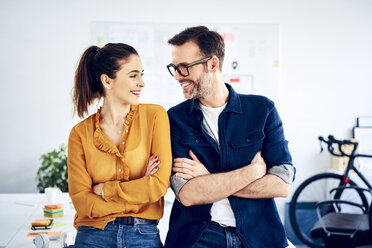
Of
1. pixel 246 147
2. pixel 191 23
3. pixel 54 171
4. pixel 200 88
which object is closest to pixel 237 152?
pixel 246 147

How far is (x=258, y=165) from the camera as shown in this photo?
1634 millimetres

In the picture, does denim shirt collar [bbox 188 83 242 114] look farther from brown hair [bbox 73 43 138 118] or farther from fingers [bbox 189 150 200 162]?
brown hair [bbox 73 43 138 118]

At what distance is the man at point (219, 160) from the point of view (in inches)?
62.9

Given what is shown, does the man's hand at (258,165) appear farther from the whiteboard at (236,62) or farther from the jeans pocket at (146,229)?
the whiteboard at (236,62)

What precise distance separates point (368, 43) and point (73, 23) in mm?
3082

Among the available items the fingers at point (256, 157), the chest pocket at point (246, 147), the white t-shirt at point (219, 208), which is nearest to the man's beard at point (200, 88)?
the white t-shirt at point (219, 208)

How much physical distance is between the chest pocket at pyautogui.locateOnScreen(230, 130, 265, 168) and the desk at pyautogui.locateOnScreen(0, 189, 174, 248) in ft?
1.83

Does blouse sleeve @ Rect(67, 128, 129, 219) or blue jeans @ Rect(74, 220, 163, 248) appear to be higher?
blouse sleeve @ Rect(67, 128, 129, 219)

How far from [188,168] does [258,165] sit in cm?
29

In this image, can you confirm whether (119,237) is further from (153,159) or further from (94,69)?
(94,69)

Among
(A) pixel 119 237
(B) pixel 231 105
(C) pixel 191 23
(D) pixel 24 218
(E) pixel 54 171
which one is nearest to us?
(A) pixel 119 237

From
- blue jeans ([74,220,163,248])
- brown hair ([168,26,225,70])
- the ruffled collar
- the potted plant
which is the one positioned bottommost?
the potted plant

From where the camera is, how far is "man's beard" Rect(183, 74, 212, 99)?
1.77 m

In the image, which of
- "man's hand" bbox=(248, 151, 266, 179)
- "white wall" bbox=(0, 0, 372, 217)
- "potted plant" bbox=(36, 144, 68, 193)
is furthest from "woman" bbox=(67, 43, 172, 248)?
"white wall" bbox=(0, 0, 372, 217)
